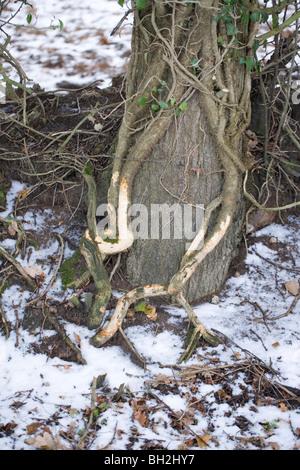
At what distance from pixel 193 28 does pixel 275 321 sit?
181 cm

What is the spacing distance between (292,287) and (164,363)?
3.44 ft

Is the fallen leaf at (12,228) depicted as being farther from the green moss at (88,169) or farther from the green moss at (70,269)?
the green moss at (88,169)

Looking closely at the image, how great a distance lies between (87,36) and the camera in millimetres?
5672

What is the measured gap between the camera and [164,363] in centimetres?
252

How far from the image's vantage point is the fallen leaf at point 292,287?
2.95 metres

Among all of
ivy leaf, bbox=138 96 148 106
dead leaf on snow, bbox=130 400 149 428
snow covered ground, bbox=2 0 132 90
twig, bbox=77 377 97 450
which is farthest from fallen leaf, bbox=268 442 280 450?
snow covered ground, bbox=2 0 132 90

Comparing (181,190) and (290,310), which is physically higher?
(181,190)

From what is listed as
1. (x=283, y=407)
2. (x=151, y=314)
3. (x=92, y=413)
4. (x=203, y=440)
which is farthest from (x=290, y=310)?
(x=92, y=413)

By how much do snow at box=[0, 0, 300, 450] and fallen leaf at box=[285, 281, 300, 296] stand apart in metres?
0.04

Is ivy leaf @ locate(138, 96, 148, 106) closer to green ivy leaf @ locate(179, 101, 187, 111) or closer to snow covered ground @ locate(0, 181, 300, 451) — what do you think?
green ivy leaf @ locate(179, 101, 187, 111)

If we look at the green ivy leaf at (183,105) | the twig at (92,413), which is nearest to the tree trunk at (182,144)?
the green ivy leaf at (183,105)

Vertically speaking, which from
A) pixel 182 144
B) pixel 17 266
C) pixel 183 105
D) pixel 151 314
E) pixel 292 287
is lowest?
pixel 151 314

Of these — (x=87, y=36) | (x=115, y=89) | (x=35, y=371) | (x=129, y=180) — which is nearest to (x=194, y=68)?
(x=129, y=180)

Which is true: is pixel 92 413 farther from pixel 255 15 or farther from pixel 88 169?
pixel 255 15
